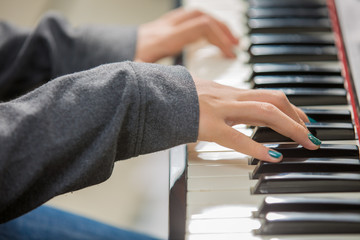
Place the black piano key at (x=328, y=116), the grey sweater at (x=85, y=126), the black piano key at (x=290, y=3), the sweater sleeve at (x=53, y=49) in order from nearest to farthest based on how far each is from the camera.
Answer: the grey sweater at (x=85, y=126), the black piano key at (x=328, y=116), the sweater sleeve at (x=53, y=49), the black piano key at (x=290, y=3)

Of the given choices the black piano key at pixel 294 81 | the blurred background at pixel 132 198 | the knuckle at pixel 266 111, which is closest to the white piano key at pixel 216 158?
the knuckle at pixel 266 111

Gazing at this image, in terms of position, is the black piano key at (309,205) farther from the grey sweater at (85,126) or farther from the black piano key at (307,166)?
the grey sweater at (85,126)

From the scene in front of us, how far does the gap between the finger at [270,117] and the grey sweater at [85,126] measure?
0.08m

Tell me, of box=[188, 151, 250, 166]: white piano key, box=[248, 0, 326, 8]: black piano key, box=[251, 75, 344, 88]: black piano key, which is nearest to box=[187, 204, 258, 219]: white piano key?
box=[188, 151, 250, 166]: white piano key

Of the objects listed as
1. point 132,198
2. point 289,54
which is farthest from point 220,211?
point 132,198

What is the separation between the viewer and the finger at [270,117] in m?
0.71

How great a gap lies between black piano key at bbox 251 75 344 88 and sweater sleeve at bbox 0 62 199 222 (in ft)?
0.93

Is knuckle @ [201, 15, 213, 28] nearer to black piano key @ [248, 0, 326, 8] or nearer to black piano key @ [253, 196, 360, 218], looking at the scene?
black piano key @ [248, 0, 326, 8]

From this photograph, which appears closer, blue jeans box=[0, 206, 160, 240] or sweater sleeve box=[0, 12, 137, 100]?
blue jeans box=[0, 206, 160, 240]

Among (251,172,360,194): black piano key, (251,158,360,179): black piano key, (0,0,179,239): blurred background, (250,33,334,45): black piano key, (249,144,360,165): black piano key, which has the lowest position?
(0,0,179,239): blurred background

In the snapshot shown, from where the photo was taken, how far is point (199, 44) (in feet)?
3.78

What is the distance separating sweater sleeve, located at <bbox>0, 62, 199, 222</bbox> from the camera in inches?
23.9

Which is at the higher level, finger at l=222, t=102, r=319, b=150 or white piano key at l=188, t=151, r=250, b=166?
finger at l=222, t=102, r=319, b=150

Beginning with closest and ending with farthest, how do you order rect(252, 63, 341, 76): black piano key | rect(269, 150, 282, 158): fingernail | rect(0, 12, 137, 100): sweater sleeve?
rect(269, 150, 282, 158): fingernail → rect(252, 63, 341, 76): black piano key → rect(0, 12, 137, 100): sweater sleeve
